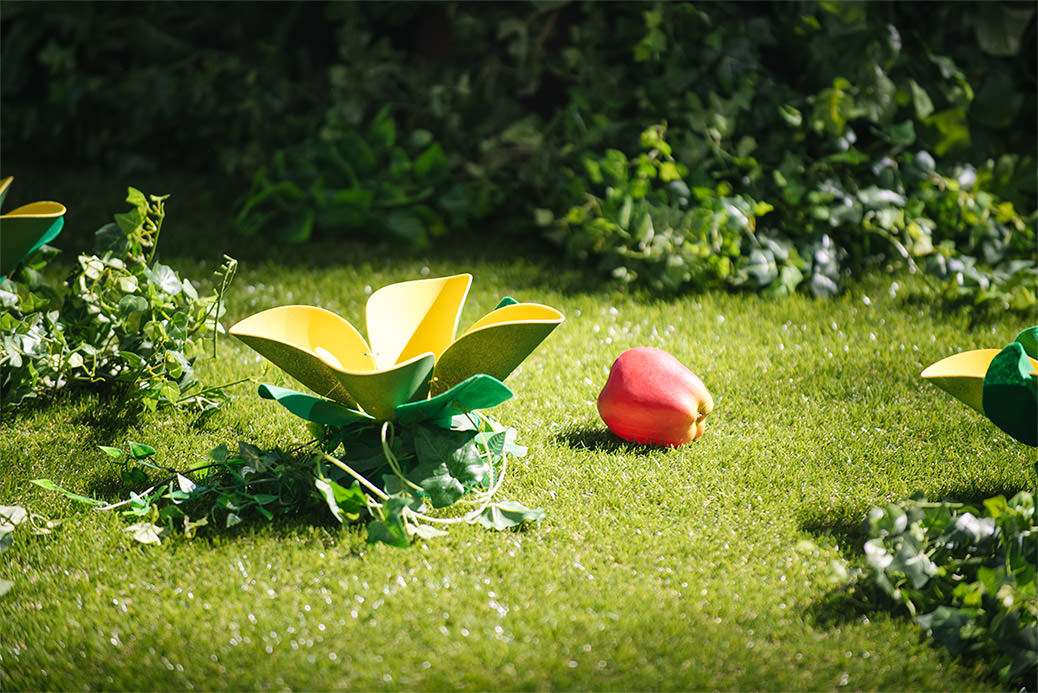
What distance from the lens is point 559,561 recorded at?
5.69 ft

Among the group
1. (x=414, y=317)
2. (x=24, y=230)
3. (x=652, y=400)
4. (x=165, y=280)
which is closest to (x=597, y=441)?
(x=652, y=400)

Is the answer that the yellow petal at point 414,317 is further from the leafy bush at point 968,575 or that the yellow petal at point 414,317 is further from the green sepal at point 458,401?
the leafy bush at point 968,575

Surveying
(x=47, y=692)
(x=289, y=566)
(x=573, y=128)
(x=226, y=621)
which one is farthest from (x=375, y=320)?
(x=573, y=128)

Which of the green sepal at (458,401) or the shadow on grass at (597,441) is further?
the shadow on grass at (597,441)

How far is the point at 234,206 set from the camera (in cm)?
394

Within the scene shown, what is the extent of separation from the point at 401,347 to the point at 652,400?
57 centimetres

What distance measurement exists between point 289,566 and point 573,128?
2486mm

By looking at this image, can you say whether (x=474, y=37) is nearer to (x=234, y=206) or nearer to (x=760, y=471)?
(x=234, y=206)

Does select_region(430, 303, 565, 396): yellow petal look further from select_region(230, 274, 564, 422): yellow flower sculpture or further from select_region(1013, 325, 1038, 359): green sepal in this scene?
select_region(1013, 325, 1038, 359): green sepal

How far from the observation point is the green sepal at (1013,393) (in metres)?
1.70

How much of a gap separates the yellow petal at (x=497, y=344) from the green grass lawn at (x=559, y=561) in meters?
0.30

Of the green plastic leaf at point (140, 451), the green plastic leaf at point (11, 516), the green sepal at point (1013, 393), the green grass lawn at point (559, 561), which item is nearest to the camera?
the green grass lawn at point (559, 561)

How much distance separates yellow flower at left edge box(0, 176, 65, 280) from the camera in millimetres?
2148

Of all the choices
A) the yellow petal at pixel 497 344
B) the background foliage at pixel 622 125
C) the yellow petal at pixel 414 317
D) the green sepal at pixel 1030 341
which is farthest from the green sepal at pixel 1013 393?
the background foliage at pixel 622 125
